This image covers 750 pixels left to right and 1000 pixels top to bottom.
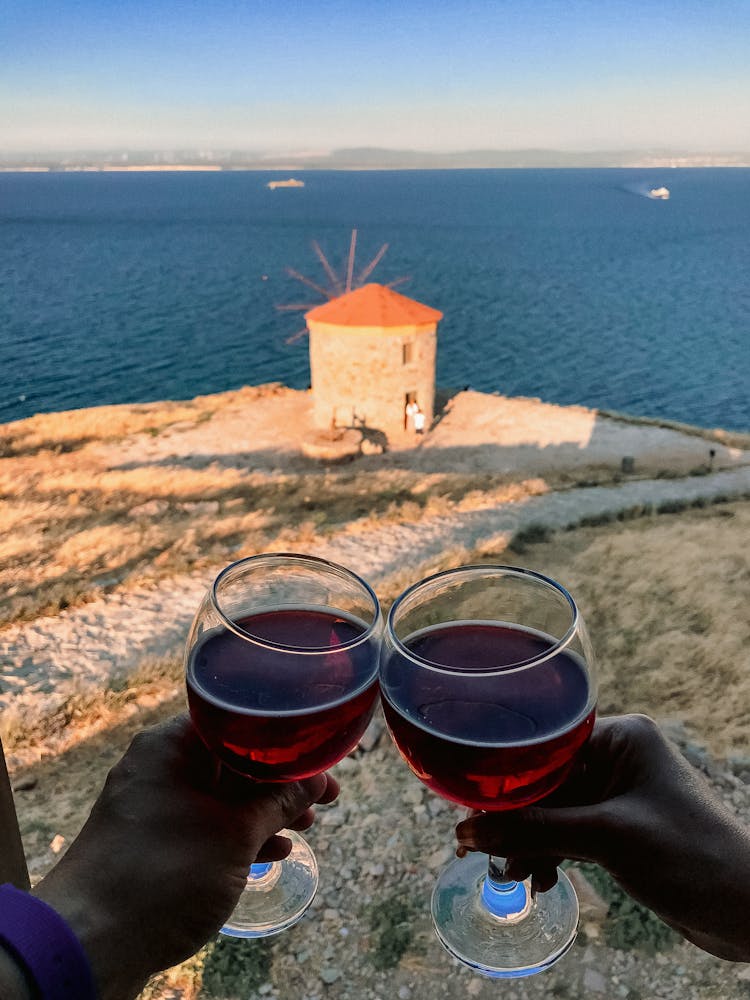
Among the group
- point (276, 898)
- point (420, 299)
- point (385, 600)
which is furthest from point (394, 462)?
point (420, 299)

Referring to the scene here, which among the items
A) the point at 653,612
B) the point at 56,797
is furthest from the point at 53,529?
the point at 653,612

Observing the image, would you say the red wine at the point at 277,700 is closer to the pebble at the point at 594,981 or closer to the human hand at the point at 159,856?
the human hand at the point at 159,856

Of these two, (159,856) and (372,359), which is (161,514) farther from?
(159,856)

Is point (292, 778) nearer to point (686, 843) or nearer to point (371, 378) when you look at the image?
point (686, 843)

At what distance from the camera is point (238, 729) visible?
173 cm

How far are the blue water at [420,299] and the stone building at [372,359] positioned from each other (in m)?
21.6

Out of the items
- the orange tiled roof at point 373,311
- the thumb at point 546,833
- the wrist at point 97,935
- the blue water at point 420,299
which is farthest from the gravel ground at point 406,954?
the blue water at point 420,299

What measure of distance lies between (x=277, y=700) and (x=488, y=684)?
518mm

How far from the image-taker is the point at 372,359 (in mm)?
23688

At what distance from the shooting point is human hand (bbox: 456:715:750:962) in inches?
75.7

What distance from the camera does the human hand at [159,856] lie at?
1.70 meters

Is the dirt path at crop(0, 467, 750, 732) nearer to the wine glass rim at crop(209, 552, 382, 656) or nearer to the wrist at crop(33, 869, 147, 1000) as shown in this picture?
the wrist at crop(33, 869, 147, 1000)

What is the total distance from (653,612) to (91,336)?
54.9 meters

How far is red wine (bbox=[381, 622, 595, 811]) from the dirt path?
6.07 meters
